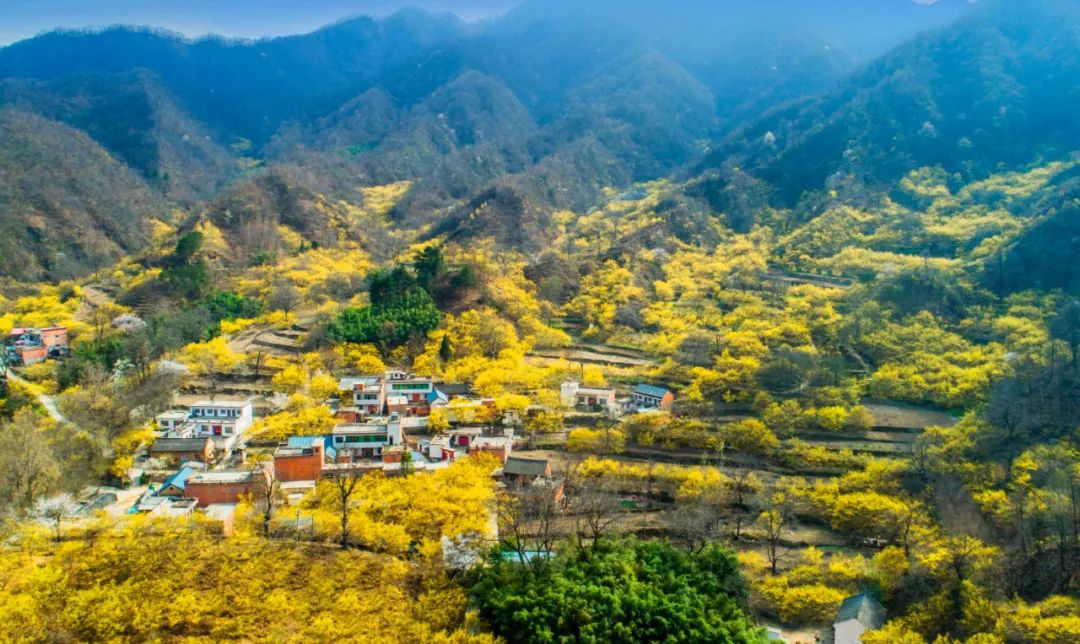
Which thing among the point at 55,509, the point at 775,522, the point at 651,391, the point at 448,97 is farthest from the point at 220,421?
the point at 448,97

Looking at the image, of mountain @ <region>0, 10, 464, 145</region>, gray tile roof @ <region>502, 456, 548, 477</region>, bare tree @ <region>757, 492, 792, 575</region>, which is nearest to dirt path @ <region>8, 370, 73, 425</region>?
gray tile roof @ <region>502, 456, 548, 477</region>

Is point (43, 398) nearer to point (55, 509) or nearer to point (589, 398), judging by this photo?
point (55, 509)

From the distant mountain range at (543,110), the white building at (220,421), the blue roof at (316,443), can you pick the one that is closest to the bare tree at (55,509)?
the white building at (220,421)

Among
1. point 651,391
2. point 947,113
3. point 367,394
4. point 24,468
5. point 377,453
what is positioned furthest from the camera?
point 947,113

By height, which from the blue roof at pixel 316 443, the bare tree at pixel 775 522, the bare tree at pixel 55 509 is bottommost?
the bare tree at pixel 775 522

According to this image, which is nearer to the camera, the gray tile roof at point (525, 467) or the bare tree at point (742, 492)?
the bare tree at point (742, 492)

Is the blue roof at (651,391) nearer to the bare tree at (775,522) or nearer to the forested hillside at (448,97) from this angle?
the bare tree at (775,522)

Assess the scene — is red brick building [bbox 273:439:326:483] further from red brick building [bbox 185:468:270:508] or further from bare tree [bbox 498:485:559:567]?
bare tree [bbox 498:485:559:567]
